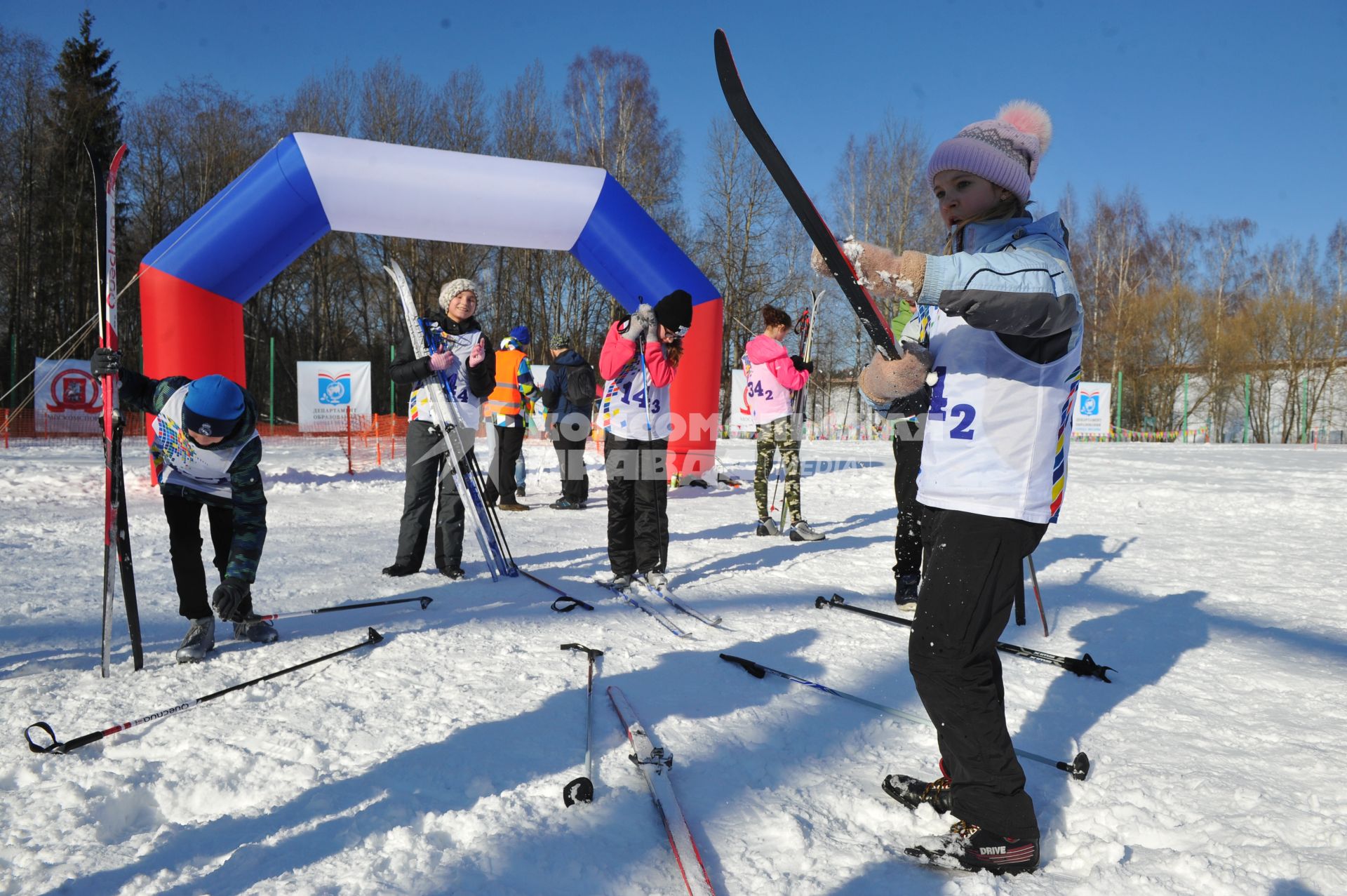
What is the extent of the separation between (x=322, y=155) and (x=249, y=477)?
5.63 metres

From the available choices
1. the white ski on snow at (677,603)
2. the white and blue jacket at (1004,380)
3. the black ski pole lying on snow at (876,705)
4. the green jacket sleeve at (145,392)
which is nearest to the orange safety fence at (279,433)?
the white ski on snow at (677,603)

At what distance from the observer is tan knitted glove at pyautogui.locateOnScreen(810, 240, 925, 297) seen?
5.30ft

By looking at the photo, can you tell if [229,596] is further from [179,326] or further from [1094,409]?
[1094,409]

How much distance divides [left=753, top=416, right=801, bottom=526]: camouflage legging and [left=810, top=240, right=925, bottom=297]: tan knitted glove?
4925 mm

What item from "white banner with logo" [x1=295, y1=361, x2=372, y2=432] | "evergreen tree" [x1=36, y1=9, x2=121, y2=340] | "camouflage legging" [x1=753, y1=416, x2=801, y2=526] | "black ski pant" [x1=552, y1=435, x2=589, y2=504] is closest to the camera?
"camouflage legging" [x1=753, y1=416, x2=801, y2=526]

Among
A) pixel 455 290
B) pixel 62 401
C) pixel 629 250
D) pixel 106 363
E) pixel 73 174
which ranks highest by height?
pixel 73 174

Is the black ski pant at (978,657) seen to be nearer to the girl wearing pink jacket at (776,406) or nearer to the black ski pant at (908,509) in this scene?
the black ski pant at (908,509)

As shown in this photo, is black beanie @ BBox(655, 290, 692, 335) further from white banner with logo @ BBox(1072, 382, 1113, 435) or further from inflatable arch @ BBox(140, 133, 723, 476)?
white banner with logo @ BBox(1072, 382, 1113, 435)

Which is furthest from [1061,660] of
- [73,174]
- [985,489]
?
[73,174]

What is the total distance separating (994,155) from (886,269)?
45cm

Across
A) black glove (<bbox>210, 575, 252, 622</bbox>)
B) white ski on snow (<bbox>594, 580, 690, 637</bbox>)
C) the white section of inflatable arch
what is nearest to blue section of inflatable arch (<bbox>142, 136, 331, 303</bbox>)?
the white section of inflatable arch

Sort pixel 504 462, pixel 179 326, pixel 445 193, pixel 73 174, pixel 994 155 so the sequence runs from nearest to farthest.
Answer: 1. pixel 994 155
2. pixel 179 326
3. pixel 504 462
4. pixel 445 193
5. pixel 73 174

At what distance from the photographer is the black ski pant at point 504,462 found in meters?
8.16

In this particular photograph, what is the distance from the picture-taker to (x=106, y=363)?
2930 millimetres
